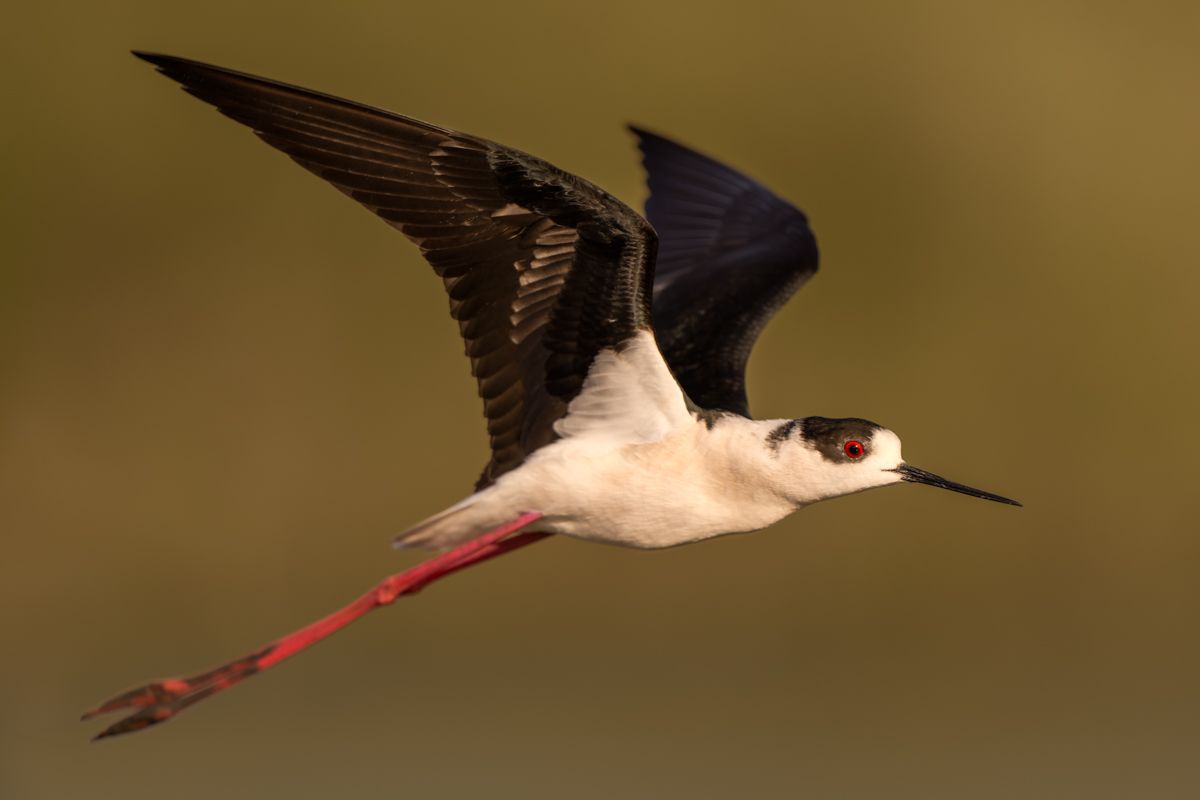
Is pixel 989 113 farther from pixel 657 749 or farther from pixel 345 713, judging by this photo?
→ pixel 345 713

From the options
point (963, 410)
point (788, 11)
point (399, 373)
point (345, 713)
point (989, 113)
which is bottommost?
point (345, 713)

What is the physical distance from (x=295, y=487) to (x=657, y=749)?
91.1 inches

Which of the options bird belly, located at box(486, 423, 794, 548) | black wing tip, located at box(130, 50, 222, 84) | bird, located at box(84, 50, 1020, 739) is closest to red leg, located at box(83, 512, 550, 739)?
bird, located at box(84, 50, 1020, 739)

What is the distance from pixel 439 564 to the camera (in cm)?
580

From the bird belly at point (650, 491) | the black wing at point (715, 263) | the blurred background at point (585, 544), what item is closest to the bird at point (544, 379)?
the bird belly at point (650, 491)

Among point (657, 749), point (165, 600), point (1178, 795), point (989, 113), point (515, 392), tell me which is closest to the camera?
point (515, 392)

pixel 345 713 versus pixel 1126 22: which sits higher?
pixel 1126 22

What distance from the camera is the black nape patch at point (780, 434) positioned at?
5.43m

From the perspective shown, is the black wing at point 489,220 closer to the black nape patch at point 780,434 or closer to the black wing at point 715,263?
the black nape patch at point 780,434

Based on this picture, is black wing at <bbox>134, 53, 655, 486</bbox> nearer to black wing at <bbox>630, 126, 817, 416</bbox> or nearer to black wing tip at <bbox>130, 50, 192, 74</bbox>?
black wing tip at <bbox>130, 50, 192, 74</bbox>

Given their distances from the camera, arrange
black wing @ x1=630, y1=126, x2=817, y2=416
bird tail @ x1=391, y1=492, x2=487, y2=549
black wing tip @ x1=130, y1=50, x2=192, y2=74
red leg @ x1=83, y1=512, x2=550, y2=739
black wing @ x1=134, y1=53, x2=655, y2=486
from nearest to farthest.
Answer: black wing tip @ x1=130, y1=50, x2=192, y2=74
black wing @ x1=134, y1=53, x2=655, y2=486
red leg @ x1=83, y1=512, x2=550, y2=739
bird tail @ x1=391, y1=492, x2=487, y2=549
black wing @ x1=630, y1=126, x2=817, y2=416

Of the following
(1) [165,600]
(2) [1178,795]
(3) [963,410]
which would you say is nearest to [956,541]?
(3) [963,410]

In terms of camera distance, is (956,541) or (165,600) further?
(956,541)

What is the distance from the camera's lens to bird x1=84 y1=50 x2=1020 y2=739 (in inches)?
200
